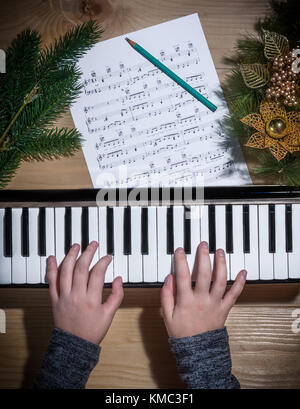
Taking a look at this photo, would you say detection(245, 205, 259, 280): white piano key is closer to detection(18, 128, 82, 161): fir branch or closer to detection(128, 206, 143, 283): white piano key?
detection(128, 206, 143, 283): white piano key

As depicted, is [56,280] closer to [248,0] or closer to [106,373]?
[106,373]

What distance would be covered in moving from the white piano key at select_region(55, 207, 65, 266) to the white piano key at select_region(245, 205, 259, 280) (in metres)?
0.41

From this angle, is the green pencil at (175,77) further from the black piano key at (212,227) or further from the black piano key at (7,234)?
the black piano key at (7,234)

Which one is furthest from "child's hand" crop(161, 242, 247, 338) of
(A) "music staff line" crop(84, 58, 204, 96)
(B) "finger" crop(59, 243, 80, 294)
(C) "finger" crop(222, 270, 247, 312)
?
(A) "music staff line" crop(84, 58, 204, 96)

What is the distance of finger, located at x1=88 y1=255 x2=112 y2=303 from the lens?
2.30ft

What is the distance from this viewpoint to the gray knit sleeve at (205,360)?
2.23 ft

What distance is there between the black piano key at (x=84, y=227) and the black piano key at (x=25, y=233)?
0.40 ft

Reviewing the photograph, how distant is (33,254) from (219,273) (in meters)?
0.41

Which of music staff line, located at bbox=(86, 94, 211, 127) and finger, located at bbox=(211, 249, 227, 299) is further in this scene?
music staff line, located at bbox=(86, 94, 211, 127)

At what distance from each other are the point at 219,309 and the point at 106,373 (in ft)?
1.16

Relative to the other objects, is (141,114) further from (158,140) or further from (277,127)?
(277,127)

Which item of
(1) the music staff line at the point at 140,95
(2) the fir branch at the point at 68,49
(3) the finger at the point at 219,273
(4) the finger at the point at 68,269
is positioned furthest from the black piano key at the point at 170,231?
(2) the fir branch at the point at 68,49
